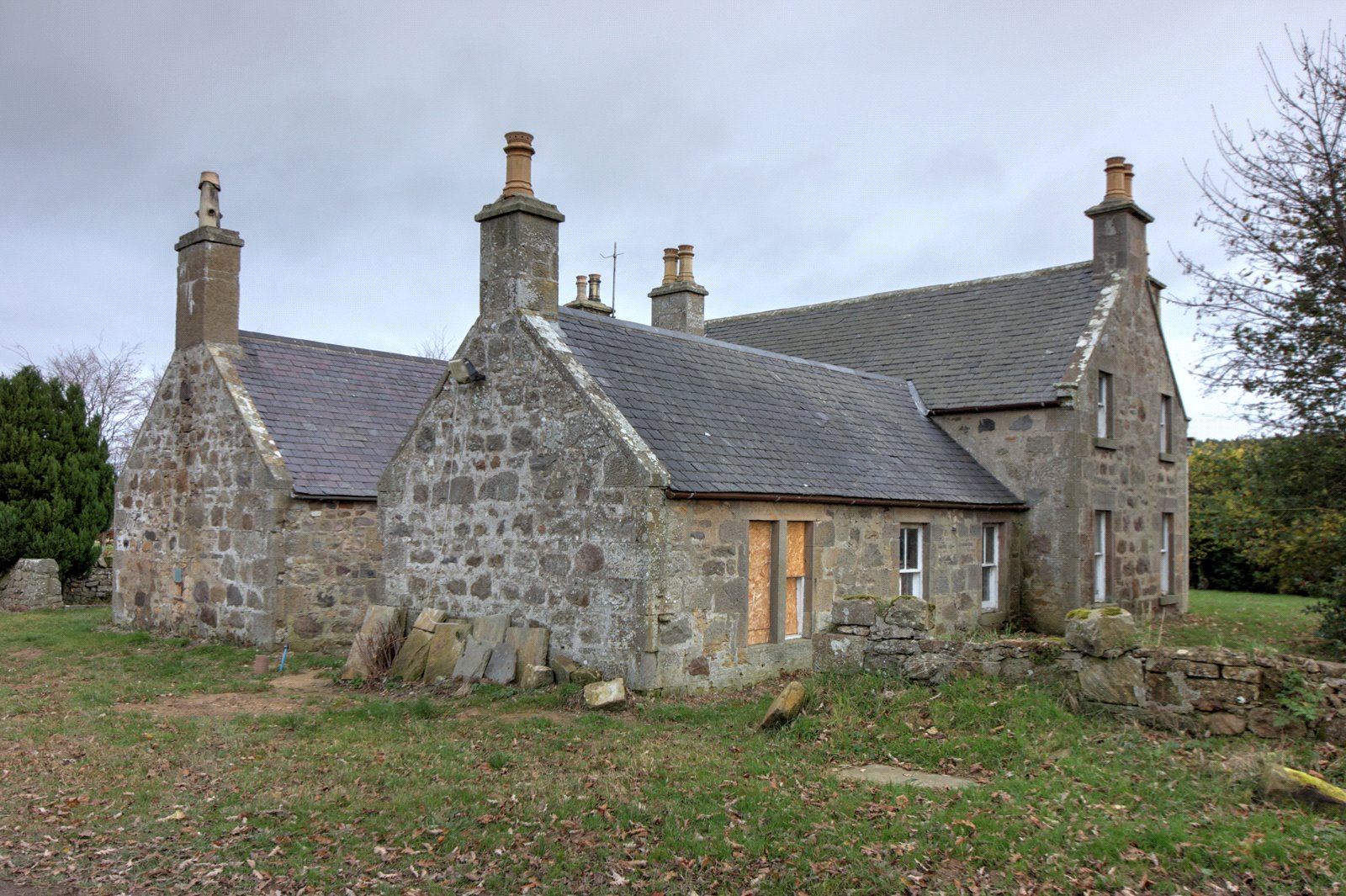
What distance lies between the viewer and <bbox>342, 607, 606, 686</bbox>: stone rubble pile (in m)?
12.3

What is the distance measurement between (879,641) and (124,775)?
22.9ft

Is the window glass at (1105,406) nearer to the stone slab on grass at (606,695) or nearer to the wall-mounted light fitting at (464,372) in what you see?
the wall-mounted light fitting at (464,372)

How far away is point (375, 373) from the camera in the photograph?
20766mm

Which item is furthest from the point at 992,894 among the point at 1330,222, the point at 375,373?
the point at 375,373

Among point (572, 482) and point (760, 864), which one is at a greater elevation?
point (572, 482)

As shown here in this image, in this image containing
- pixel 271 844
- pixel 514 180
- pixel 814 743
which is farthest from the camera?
pixel 514 180

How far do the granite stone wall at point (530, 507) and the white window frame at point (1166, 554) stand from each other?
1508cm

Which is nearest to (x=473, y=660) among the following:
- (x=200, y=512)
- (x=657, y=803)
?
(x=657, y=803)

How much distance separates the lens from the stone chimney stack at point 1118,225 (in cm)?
2073

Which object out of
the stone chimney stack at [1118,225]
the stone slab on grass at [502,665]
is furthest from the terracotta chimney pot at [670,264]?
the stone slab on grass at [502,665]

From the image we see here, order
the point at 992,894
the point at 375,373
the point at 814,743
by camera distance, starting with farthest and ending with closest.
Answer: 1. the point at 375,373
2. the point at 814,743
3. the point at 992,894

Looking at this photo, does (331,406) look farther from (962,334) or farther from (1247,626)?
(1247,626)

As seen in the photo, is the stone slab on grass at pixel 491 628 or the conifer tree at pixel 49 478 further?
the conifer tree at pixel 49 478

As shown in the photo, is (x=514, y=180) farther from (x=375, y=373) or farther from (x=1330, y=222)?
(x=1330, y=222)
